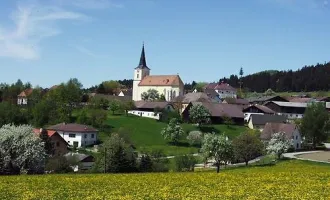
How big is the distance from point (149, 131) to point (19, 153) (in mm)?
46796

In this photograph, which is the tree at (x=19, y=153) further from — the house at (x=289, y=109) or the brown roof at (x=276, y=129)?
the house at (x=289, y=109)

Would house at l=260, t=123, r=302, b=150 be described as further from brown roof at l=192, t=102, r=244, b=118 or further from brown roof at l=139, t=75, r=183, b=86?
brown roof at l=139, t=75, r=183, b=86

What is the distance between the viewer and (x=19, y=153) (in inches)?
1959

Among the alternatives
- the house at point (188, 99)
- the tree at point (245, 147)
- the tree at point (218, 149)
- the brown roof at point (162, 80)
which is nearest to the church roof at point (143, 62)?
the brown roof at point (162, 80)

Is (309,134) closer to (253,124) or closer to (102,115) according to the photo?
(253,124)

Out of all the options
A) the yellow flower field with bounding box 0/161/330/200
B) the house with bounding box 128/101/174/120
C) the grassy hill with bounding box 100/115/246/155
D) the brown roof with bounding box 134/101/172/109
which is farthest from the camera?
the brown roof with bounding box 134/101/172/109

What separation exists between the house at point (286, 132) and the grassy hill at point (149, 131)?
7999 mm

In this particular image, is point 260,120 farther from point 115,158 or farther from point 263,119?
point 115,158

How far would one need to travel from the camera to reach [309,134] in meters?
92.8

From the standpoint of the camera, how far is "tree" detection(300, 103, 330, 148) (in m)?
92.3

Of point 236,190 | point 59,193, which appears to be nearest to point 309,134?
point 236,190

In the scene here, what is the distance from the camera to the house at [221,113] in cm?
11288

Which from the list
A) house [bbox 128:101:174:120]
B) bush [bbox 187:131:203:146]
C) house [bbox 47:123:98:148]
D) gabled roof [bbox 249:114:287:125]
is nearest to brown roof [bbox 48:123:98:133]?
house [bbox 47:123:98:148]

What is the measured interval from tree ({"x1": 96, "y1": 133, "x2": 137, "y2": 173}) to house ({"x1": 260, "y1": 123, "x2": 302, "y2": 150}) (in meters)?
43.9
